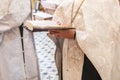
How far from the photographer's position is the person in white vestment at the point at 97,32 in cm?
113

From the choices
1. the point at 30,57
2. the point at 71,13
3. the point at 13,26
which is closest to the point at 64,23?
the point at 71,13

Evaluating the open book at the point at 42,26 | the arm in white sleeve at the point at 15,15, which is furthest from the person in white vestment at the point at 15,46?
the open book at the point at 42,26

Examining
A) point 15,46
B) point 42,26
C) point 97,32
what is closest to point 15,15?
point 15,46

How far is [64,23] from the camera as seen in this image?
1.28m

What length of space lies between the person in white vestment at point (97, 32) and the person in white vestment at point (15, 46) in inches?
23.2

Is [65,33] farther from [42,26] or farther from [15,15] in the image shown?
[15,15]

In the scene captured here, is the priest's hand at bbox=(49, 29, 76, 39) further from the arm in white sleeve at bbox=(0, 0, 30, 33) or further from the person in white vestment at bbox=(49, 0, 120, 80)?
the arm in white sleeve at bbox=(0, 0, 30, 33)

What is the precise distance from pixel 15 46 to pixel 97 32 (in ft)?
3.12

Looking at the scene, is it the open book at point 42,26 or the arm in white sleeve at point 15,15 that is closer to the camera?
the open book at point 42,26

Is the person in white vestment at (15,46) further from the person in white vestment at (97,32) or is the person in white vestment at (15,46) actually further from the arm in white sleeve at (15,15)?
the person in white vestment at (97,32)

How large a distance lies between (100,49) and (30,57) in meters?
0.94

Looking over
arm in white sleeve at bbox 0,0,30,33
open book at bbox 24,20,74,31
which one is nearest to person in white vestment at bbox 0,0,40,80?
arm in white sleeve at bbox 0,0,30,33

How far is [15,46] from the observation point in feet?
6.20

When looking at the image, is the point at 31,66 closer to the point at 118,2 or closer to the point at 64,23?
the point at 64,23
